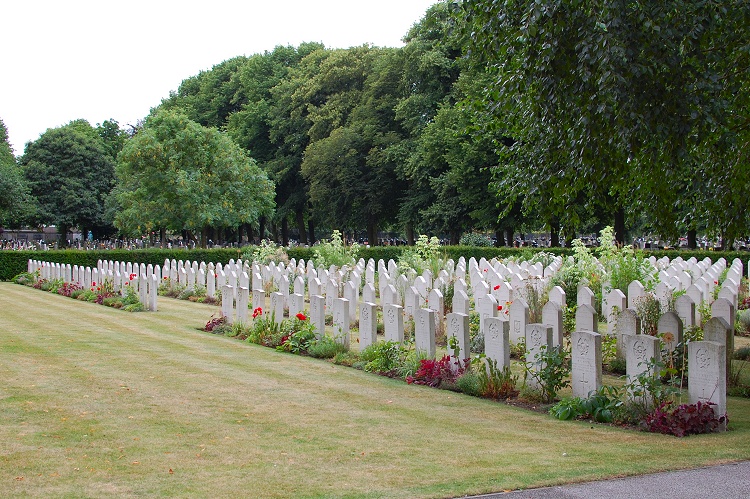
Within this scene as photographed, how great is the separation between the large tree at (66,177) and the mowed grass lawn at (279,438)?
53982mm

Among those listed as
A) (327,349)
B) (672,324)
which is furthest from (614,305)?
(327,349)

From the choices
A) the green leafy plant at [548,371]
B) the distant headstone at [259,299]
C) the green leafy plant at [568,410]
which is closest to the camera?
the green leafy plant at [568,410]

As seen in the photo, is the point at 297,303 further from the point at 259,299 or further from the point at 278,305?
the point at 259,299

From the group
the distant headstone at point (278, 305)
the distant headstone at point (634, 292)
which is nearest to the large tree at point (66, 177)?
the distant headstone at point (278, 305)

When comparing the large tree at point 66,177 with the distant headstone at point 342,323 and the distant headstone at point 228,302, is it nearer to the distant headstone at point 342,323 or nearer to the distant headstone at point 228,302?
the distant headstone at point 228,302

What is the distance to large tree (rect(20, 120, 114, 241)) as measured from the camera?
199 feet

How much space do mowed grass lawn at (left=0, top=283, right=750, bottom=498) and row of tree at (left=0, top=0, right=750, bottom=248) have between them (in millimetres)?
2997

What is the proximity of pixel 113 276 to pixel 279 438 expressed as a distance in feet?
59.5

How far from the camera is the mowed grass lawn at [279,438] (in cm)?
573

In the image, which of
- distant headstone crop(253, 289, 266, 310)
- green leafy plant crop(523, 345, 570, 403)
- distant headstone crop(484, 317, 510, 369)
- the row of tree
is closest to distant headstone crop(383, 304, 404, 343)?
distant headstone crop(484, 317, 510, 369)

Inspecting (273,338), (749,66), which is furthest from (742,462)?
(273,338)

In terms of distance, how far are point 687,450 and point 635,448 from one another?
44 cm

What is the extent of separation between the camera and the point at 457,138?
35781 millimetres

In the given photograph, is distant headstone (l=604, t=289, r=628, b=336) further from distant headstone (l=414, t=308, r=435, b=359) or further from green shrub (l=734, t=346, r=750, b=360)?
distant headstone (l=414, t=308, r=435, b=359)
